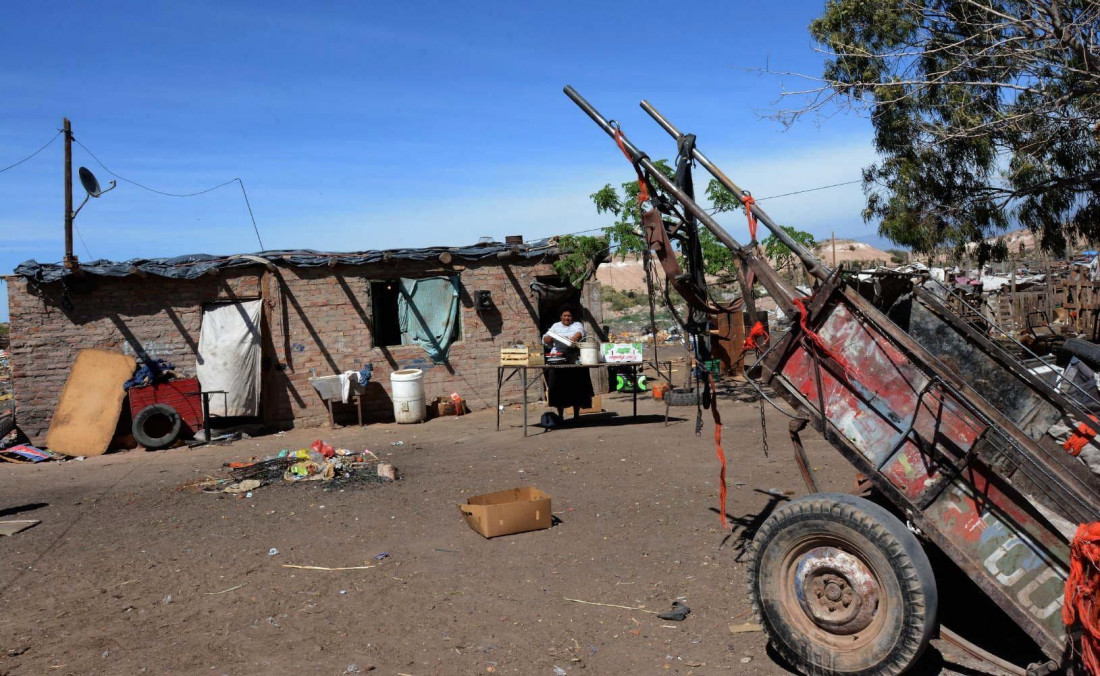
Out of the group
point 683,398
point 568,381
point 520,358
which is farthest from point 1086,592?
point 683,398

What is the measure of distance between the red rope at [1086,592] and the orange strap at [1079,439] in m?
1.16

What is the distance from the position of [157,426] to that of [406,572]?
8840 millimetres

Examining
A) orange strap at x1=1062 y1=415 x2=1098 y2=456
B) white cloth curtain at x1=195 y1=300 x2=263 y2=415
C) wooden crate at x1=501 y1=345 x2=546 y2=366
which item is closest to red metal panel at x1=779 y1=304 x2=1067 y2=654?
orange strap at x1=1062 y1=415 x2=1098 y2=456

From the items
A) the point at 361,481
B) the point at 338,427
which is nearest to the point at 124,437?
the point at 338,427

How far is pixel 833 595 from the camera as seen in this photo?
3.62m

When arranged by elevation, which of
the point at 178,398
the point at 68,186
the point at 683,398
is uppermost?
the point at 68,186

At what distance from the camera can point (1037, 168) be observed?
10.8 meters

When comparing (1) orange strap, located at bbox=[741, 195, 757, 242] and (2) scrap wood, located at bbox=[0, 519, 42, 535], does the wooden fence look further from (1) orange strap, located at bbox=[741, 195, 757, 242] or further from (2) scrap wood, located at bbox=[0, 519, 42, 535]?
(2) scrap wood, located at bbox=[0, 519, 42, 535]

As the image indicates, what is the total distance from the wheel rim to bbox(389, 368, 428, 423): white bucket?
34.4 feet

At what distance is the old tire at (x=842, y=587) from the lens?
3.34 m

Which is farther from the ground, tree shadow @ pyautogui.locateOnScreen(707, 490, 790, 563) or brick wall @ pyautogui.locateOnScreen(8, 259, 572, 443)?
brick wall @ pyautogui.locateOnScreen(8, 259, 572, 443)

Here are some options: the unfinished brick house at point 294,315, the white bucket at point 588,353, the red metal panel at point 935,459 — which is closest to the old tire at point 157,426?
the unfinished brick house at point 294,315

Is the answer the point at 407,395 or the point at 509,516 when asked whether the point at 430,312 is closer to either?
the point at 407,395

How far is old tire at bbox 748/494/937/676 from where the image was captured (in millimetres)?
3338
